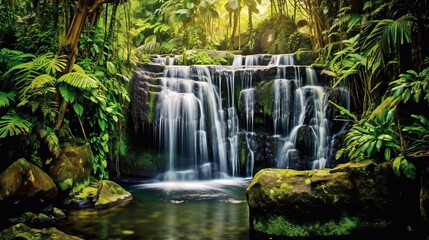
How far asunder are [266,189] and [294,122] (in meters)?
4.91

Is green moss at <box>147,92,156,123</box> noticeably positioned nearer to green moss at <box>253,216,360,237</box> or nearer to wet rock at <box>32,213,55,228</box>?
wet rock at <box>32,213,55,228</box>

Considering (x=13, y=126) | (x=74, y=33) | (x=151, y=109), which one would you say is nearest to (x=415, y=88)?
(x=74, y=33)

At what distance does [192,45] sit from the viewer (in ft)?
46.1

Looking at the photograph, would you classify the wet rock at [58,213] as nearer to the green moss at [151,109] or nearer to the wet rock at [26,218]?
the wet rock at [26,218]

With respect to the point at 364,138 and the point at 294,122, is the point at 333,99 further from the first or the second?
the point at 364,138

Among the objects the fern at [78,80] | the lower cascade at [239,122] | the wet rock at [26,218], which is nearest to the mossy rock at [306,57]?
the lower cascade at [239,122]

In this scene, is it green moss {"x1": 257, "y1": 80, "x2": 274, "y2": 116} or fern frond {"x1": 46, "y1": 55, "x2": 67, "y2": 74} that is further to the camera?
green moss {"x1": 257, "y1": 80, "x2": 274, "y2": 116}

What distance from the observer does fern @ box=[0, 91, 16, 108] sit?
467 centimetres

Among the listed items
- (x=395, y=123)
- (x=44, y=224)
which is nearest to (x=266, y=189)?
(x=395, y=123)

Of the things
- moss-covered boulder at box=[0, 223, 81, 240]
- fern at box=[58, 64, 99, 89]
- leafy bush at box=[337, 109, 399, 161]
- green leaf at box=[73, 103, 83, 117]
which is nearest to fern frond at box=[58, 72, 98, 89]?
fern at box=[58, 64, 99, 89]

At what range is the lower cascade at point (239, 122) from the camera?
8203 millimetres

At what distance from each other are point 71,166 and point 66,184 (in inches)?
13.9

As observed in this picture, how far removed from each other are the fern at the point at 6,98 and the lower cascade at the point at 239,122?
11.5ft

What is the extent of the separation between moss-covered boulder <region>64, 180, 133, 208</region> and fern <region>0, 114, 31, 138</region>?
1375 millimetres
